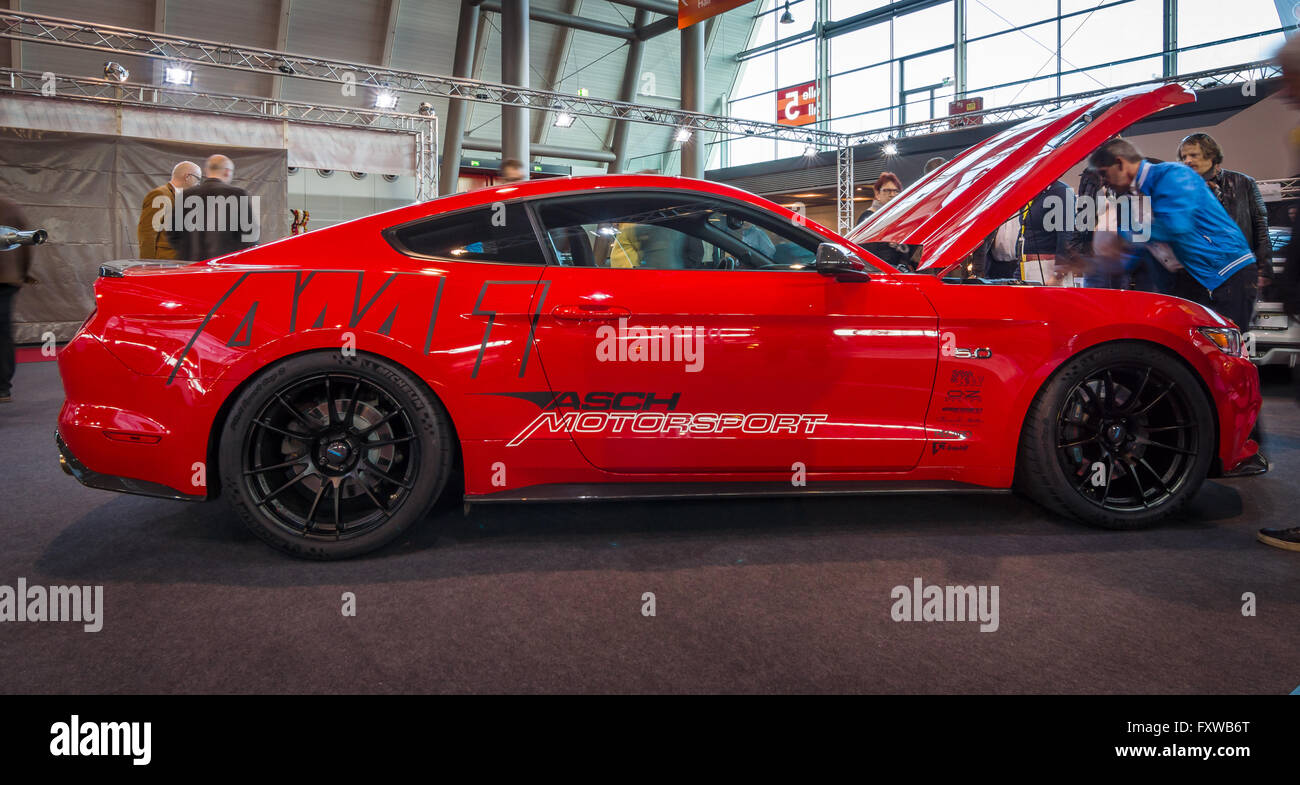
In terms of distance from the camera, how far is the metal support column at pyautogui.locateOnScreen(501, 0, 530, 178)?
15461 mm

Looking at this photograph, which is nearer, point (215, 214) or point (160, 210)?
point (215, 214)

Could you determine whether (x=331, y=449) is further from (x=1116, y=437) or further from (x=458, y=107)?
(x=458, y=107)

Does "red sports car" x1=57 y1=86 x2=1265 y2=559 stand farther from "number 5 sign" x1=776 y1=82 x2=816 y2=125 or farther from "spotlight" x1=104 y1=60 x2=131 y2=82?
"number 5 sign" x1=776 y1=82 x2=816 y2=125

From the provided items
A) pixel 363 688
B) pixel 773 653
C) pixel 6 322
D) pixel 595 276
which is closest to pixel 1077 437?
pixel 773 653

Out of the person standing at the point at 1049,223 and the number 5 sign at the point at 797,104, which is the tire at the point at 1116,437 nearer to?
the person standing at the point at 1049,223

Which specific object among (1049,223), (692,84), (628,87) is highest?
(628,87)

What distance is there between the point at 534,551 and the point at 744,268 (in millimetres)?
1186

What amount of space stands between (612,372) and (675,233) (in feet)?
1.87

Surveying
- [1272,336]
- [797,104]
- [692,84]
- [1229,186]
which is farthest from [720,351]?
[797,104]

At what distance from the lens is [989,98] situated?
17.8 m

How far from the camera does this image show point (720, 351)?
243 centimetres

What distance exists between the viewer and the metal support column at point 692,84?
1758cm

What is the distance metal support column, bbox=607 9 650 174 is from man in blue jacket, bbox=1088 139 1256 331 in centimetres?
1792
